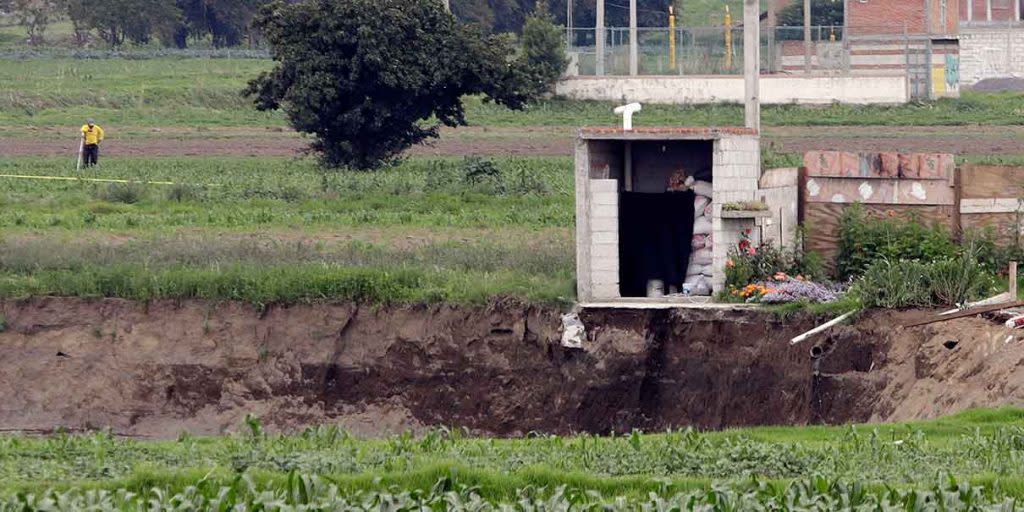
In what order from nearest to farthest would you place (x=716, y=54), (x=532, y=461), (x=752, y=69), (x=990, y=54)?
1. (x=532, y=461)
2. (x=752, y=69)
3. (x=716, y=54)
4. (x=990, y=54)

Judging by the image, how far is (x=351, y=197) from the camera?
2977 centimetres

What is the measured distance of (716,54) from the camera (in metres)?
54.6

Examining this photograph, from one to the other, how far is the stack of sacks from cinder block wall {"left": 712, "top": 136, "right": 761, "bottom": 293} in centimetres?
24

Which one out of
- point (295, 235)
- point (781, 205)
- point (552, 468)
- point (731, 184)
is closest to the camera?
point (552, 468)

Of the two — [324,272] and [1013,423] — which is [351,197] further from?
Answer: [1013,423]

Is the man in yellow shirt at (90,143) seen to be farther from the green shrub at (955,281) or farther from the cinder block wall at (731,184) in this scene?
the green shrub at (955,281)

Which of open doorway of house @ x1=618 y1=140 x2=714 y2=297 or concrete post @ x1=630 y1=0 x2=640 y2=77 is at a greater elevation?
concrete post @ x1=630 y1=0 x2=640 y2=77

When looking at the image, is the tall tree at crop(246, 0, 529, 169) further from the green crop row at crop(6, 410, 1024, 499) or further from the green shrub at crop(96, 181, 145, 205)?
the green crop row at crop(6, 410, 1024, 499)

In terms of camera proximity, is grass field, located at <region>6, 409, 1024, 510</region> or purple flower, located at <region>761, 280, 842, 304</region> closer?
grass field, located at <region>6, 409, 1024, 510</region>

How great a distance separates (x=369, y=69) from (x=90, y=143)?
6.44 m

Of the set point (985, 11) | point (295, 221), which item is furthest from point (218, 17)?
point (295, 221)

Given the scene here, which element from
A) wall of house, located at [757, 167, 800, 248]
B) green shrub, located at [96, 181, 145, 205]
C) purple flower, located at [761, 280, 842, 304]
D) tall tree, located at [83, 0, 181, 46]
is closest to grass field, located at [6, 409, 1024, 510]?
purple flower, located at [761, 280, 842, 304]

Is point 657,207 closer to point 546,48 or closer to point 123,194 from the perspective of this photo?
point 123,194

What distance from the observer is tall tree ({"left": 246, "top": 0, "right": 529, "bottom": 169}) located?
1363 inches
